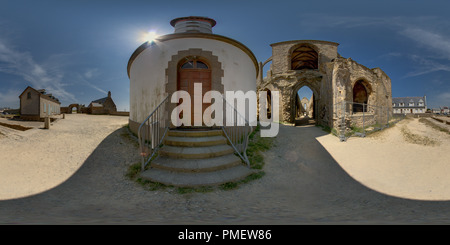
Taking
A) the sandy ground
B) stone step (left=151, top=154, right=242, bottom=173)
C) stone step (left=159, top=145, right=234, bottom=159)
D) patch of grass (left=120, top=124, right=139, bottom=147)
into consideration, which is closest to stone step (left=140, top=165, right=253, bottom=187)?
stone step (left=151, top=154, right=242, bottom=173)

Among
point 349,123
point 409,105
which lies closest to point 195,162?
point 349,123

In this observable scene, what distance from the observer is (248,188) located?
14.2 feet

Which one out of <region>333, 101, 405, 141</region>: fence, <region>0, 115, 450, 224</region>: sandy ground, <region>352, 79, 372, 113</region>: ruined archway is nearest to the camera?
<region>0, 115, 450, 224</region>: sandy ground

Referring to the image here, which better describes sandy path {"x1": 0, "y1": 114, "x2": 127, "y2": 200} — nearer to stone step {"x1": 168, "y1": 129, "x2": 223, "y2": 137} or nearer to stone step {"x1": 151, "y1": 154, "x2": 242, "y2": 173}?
stone step {"x1": 151, "y1": 154, "x2": 242, "y2": 173}

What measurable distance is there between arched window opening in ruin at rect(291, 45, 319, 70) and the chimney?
511 inches

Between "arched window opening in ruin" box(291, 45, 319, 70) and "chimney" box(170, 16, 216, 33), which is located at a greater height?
"arched window opening in ruin" box(291, 45, 319, 70)

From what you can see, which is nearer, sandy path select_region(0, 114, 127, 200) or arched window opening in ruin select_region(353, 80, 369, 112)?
sandy path select_region(0, 114, 127, 200)

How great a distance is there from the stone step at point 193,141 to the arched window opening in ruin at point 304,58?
54.8 feet

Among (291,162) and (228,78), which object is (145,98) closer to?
(228,78)

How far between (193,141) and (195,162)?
3.16 ft

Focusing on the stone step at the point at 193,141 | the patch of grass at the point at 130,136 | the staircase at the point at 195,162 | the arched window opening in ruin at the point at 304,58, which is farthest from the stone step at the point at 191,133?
the arched window opening in ruin at the point at 304,58

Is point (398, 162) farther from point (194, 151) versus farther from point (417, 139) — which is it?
point (194, 151)

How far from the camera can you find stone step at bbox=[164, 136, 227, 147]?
5.74 meters

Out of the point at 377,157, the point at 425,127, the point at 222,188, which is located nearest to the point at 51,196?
the point at 222,188
